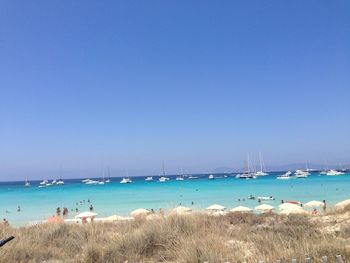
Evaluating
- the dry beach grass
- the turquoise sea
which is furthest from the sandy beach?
the turquoise sea

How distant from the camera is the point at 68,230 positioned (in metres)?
11.0

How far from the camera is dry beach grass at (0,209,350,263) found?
21.2 feet

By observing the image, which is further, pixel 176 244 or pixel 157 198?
pixel 157 198

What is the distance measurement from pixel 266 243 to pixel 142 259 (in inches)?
94.1

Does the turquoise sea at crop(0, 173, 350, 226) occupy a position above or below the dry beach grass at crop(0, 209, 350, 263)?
below

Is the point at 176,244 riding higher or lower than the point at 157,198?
higher

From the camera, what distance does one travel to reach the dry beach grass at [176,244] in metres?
6.48

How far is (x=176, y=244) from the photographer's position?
8.12 metres

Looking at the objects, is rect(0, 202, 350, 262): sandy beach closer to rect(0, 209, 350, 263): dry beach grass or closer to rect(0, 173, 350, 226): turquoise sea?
rect(0, 209, 350, 263): dry beach grass

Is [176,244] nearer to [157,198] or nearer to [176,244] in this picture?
[176,244]

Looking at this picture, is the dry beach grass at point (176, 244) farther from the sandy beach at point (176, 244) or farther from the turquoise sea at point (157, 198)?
the turquoise sea at point (157, 198)

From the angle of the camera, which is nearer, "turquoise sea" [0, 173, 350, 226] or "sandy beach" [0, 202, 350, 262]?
"sandy beach" [0, 202, 350, 262]

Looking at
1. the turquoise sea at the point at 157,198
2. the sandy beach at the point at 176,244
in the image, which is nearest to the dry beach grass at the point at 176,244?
the sandy beach at the point at 176,244

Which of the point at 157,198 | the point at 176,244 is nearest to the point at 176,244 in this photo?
the point at 176,244
